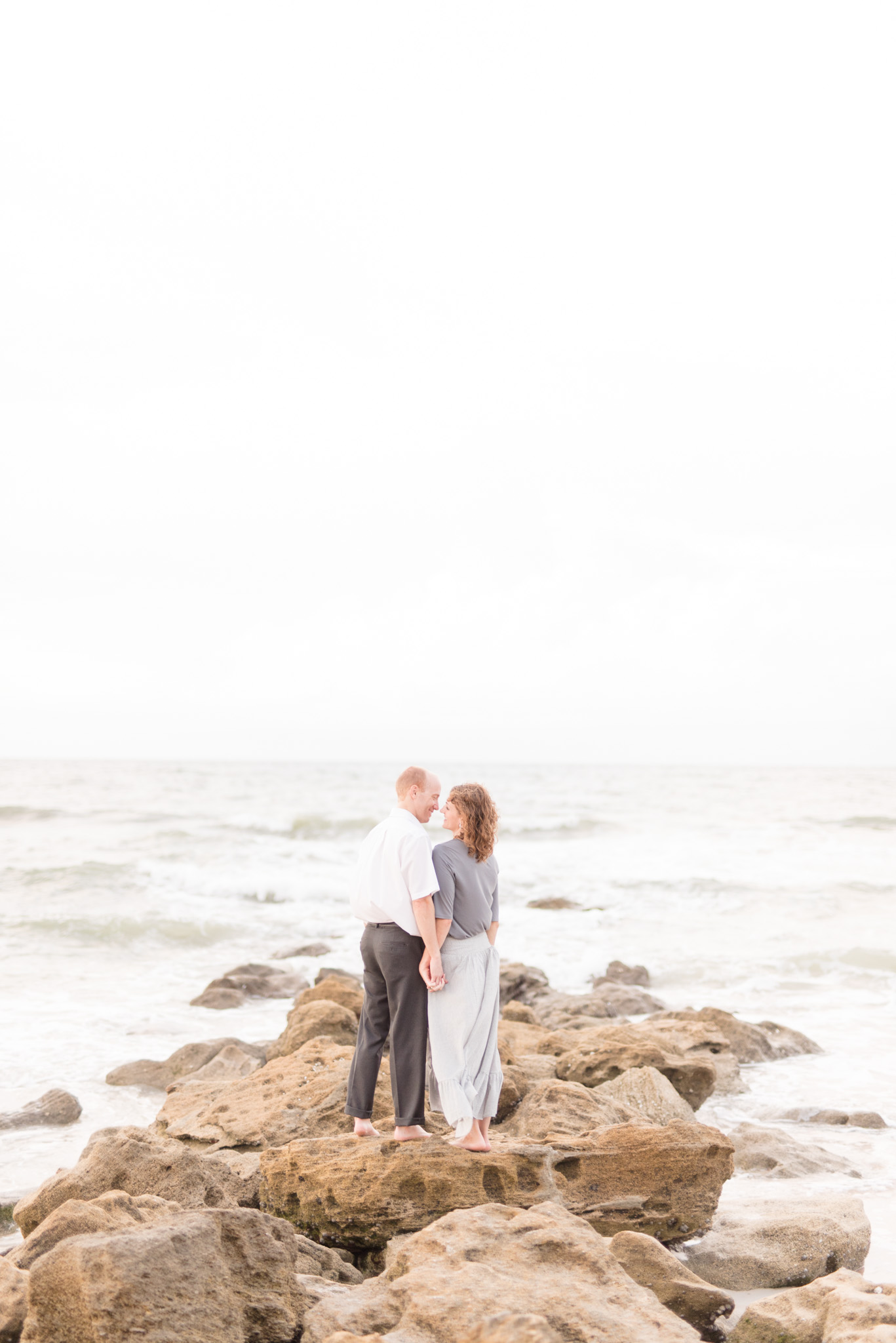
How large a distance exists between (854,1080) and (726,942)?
289 inches

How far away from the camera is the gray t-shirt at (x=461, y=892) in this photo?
488cm

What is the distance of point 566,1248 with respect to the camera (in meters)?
3.68

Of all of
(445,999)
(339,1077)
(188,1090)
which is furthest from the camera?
(188,1090)

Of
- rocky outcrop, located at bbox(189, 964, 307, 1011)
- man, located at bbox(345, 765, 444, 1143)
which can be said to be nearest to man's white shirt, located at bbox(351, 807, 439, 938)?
man, located at bbox(345, 765, 444, 1143)

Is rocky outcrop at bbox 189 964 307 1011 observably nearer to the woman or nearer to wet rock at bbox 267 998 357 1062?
wet rock at bbox 267 998 357 1062

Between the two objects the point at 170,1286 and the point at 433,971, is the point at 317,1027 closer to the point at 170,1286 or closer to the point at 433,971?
the point at 433,971

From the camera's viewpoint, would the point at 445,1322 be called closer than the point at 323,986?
Yes

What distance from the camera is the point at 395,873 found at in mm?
4867

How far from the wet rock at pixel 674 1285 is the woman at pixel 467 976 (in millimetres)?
884

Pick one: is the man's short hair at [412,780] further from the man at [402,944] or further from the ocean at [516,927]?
the ocean at [516,927]

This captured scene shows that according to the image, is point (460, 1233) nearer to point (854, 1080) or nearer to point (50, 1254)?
point (50, 1254)

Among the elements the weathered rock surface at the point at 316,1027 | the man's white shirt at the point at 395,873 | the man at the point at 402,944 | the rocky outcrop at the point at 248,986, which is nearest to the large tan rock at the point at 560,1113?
the man at the point at 402,944

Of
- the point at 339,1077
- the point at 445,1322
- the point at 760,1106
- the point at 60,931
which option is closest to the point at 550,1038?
the point at 760,1106

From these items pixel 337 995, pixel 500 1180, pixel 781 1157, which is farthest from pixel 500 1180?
pixel 337 995
